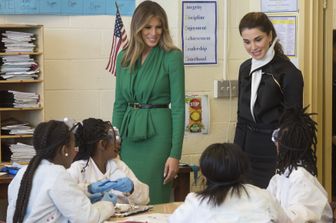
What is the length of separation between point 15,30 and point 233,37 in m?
1.53

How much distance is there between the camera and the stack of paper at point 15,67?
3660 mm

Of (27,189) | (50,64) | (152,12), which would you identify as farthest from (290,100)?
(50,64)

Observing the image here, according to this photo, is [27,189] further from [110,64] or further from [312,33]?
[312,33]

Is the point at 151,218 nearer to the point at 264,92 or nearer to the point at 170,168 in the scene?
the point at 170,168

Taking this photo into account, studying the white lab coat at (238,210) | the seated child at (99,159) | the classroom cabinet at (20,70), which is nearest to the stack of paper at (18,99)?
the classroom cabinet at (20,70)

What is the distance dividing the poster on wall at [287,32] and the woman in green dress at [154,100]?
128 centimetres

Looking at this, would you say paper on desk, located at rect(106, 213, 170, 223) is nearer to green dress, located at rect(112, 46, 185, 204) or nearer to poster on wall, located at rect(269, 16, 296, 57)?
green dress, located at rect(112, 46, 185, 204)

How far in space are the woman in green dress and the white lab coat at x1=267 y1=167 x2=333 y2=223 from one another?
76 cm

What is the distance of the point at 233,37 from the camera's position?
14.5 feet

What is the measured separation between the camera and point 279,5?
425 centimetres

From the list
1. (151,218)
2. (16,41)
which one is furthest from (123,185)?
(16,41)

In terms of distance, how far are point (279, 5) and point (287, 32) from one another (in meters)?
0.19

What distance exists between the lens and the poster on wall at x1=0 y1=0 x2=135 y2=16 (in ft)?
12.6

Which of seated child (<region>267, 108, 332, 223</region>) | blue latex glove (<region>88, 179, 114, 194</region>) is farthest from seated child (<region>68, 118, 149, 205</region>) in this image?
seated child (<region>267, 108, 332, 223</region>)
